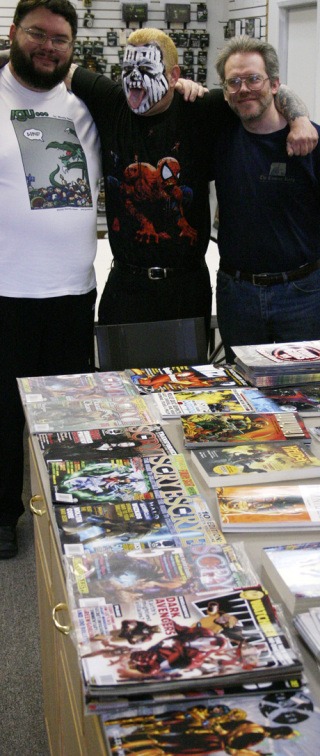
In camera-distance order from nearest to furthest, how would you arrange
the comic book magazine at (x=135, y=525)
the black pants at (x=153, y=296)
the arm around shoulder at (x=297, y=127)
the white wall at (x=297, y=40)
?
the comic book magazine at (x=135, y=525), the arm around shoulder at (x=297, y=127), the black pants at (x=153, y=296), the white wall at (x=297, y=40)

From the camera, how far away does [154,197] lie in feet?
9.04

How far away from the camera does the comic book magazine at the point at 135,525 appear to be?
4.43 ft

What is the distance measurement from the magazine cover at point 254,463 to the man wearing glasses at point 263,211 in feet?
3.55

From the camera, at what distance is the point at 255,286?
276cm

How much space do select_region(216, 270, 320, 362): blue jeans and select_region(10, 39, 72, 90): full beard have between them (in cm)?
85

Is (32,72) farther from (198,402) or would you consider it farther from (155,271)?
(198,402)

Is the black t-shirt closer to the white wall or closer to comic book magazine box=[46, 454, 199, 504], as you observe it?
comic book magazine box=[46, 454, 199, 504]

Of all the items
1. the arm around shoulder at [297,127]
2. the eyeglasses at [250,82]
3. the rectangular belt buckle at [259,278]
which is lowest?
the rectangular belt buckle at [259,278]

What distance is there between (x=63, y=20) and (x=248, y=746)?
7.63ft

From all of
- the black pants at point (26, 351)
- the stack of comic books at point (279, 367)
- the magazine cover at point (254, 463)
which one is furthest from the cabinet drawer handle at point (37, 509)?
the black pants at point (26, 351)

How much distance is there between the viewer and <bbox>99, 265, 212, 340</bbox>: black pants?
9.30 feet

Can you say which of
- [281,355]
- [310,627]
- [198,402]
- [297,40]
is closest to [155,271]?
[281,355]

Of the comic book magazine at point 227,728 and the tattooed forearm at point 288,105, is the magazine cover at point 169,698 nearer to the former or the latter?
the comic book magazine at point 227,728

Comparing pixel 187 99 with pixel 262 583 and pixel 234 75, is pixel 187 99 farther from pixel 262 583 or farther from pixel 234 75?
pixel 262 583
